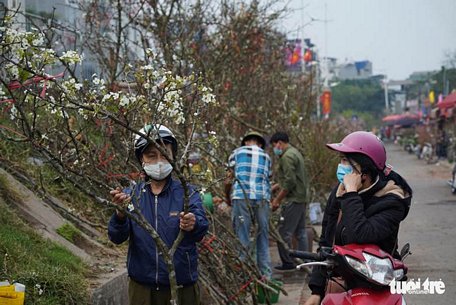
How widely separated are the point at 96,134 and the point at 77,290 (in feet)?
10.3

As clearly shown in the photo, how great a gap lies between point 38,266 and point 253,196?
437 centimetres

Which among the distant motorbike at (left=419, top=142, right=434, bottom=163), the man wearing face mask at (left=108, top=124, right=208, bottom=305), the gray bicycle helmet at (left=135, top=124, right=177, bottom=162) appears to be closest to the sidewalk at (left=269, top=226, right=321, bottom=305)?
the man wearing face mask at (left=108, top=124, right=208, bottom=305)

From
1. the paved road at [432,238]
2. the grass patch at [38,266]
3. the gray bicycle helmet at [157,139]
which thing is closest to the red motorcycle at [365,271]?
the gray bicycle helmet at [157,139]

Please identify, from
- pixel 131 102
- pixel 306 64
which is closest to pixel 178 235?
pixel 131 102

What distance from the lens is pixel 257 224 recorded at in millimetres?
10547

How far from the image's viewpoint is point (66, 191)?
9977 mm

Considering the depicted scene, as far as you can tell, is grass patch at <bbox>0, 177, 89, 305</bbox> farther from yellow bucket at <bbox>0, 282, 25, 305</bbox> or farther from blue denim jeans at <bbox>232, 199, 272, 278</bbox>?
blue denim jeans at <bbox>232, 199, 272, 278</bbox>

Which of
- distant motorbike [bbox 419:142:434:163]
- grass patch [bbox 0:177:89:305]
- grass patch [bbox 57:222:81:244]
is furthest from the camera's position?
distant motorbike [bbox 419:142:434:163]

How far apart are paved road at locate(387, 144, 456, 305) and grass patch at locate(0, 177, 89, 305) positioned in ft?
13.4

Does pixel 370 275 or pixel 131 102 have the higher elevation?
pixel 131 102

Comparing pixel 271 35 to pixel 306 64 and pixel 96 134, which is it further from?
pixel 306 64

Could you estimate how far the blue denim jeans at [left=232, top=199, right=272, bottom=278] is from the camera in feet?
33.9

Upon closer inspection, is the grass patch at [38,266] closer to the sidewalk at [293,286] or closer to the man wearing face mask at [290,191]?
the sidewalk at [293,286]

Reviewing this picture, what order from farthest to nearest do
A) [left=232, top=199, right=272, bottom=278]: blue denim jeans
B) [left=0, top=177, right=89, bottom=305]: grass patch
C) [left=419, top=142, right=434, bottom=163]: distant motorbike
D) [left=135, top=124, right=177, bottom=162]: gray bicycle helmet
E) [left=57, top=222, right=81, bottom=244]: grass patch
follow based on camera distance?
[left=419, top=142, right=434, bottom=163]: distant motorbike → [left=232, top=199, right=272, bottom=278]: blue denim jeans → [left=57, top=222, right=81, bottom=244]: grass patch → [left=0, top=177, right=89, bottom=305]: grass patch → [left=135, top=124, right=177, bottom=162]: gray bicycle helmet
